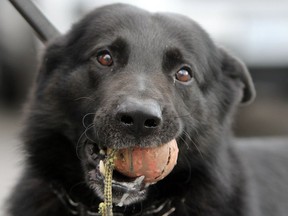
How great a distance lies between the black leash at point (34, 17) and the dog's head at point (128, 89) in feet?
0.31

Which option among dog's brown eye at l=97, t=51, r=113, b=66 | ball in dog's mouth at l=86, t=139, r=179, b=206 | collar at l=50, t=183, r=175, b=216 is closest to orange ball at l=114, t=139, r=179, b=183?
ball in dog's mouth at l=86, t=139, r=179, b=206

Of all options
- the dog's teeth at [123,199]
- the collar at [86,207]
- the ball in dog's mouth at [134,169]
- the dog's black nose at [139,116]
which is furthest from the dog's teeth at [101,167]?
the collar at [86,207]

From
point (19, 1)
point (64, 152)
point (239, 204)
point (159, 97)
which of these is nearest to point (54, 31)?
point (19, 1)

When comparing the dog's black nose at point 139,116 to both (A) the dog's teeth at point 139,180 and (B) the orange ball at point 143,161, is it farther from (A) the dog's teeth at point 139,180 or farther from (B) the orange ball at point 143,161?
(A) the dog's teeth at point 139,180

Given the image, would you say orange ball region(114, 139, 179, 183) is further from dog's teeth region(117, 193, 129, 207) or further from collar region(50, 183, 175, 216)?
collar region(50, 183, 175, 216)

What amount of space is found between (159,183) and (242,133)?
493cm

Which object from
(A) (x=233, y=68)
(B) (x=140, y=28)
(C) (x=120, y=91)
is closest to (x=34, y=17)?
(B) (x=140, y=28)

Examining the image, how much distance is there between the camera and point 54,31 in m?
4.45

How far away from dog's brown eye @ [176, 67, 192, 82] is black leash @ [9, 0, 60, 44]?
848mm

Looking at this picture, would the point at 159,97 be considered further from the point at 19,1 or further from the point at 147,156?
the point at 19,1

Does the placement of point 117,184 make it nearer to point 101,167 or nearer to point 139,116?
point 101,167

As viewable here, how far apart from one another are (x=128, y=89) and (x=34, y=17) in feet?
2.74

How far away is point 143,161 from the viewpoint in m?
3.63

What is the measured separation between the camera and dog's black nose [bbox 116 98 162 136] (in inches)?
135
